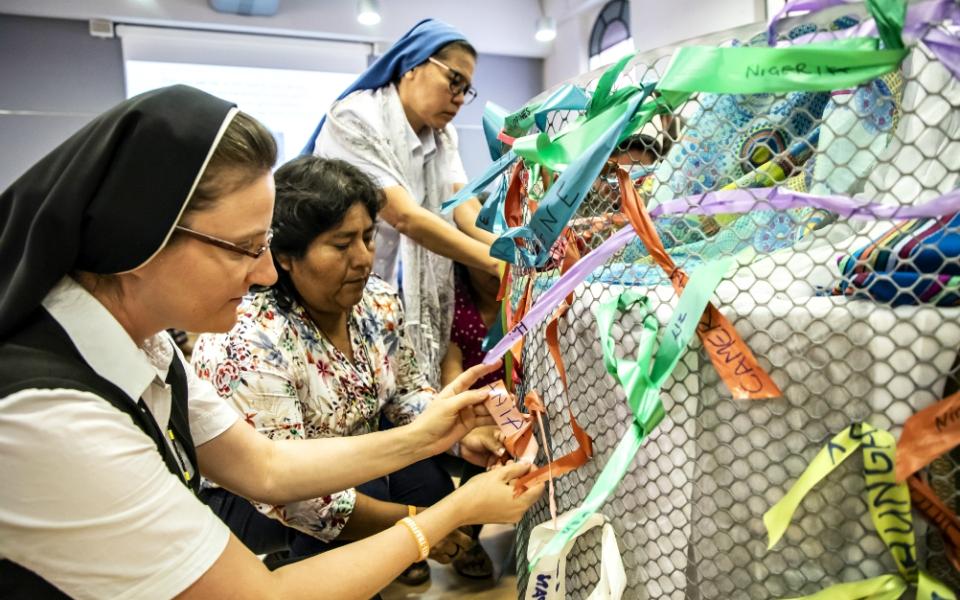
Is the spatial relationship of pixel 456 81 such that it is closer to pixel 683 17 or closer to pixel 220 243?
pixel 220 243

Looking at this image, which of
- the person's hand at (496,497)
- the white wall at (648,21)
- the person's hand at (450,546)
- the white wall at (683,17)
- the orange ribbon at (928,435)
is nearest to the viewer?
the orange ribbon at (928,435)

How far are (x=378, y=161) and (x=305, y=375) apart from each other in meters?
0.56

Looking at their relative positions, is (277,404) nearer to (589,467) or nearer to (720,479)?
(589,467)

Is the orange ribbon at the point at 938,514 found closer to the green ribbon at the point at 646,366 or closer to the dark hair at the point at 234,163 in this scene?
the green ribbon at the point at 646,366

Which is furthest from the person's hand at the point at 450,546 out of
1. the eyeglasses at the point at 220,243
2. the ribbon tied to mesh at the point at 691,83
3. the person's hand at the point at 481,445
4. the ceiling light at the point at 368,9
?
the ceiling light at the point at 368,9

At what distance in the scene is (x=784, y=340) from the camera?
49cm

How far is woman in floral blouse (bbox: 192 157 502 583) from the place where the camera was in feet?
3.81

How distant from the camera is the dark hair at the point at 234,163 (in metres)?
0.70

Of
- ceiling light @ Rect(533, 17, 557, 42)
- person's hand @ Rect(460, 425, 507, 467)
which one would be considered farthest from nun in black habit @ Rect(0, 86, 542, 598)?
ceiling light @ Rect(533, 17, 557, 42)

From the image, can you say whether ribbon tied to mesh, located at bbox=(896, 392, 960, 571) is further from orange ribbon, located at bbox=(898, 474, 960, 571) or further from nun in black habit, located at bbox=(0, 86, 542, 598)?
nun in black habit, located at bbox=(0, 86, 542, 598)

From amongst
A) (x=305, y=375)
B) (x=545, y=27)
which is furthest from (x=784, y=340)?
(x=545, y=27)

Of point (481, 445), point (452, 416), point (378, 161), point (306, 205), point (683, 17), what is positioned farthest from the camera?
point (683, 17)

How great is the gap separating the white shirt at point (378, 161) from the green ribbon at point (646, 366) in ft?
3.55

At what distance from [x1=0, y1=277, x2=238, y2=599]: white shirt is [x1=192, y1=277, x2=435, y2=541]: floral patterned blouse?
448 mm
